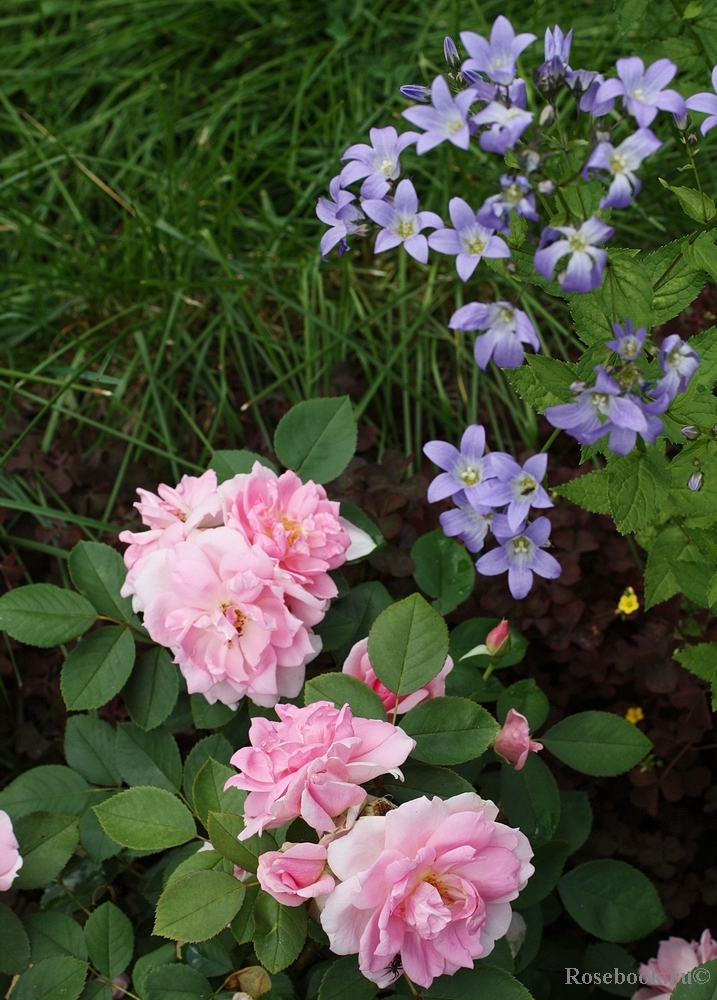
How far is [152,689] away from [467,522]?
17.0 inches

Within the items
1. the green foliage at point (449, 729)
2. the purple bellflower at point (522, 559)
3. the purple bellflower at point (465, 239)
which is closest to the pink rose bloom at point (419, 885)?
the green foliage at point (449, 729)

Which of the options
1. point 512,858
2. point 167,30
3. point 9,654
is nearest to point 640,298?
point 512,858

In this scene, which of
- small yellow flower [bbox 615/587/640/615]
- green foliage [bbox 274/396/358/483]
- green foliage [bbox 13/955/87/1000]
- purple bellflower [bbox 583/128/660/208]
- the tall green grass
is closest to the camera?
purple bellflower [bbox 583/128/660/208]

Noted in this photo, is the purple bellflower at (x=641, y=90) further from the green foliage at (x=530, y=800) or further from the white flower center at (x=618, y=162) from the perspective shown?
the green foliage at (x=530, y=800)

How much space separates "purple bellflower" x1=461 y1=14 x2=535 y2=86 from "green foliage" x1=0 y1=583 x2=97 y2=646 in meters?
0.73

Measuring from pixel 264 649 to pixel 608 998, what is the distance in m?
0.80

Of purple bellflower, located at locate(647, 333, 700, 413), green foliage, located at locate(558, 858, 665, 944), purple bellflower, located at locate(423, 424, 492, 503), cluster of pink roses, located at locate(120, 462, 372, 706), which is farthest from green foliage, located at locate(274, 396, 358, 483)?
green foliage, located at locate(558, 858, 665, 944)

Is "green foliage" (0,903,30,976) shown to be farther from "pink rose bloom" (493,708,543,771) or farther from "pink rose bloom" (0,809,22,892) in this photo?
"pink rose bloom" (493,708,543,771)

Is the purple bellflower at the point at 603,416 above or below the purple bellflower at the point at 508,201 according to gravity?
below

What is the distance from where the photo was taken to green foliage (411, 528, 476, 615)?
1.07 meters

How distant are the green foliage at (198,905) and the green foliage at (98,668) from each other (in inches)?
11.0

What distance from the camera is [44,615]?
1.05m

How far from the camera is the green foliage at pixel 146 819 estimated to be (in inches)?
34.6

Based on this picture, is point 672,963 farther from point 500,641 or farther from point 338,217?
point 338,217
